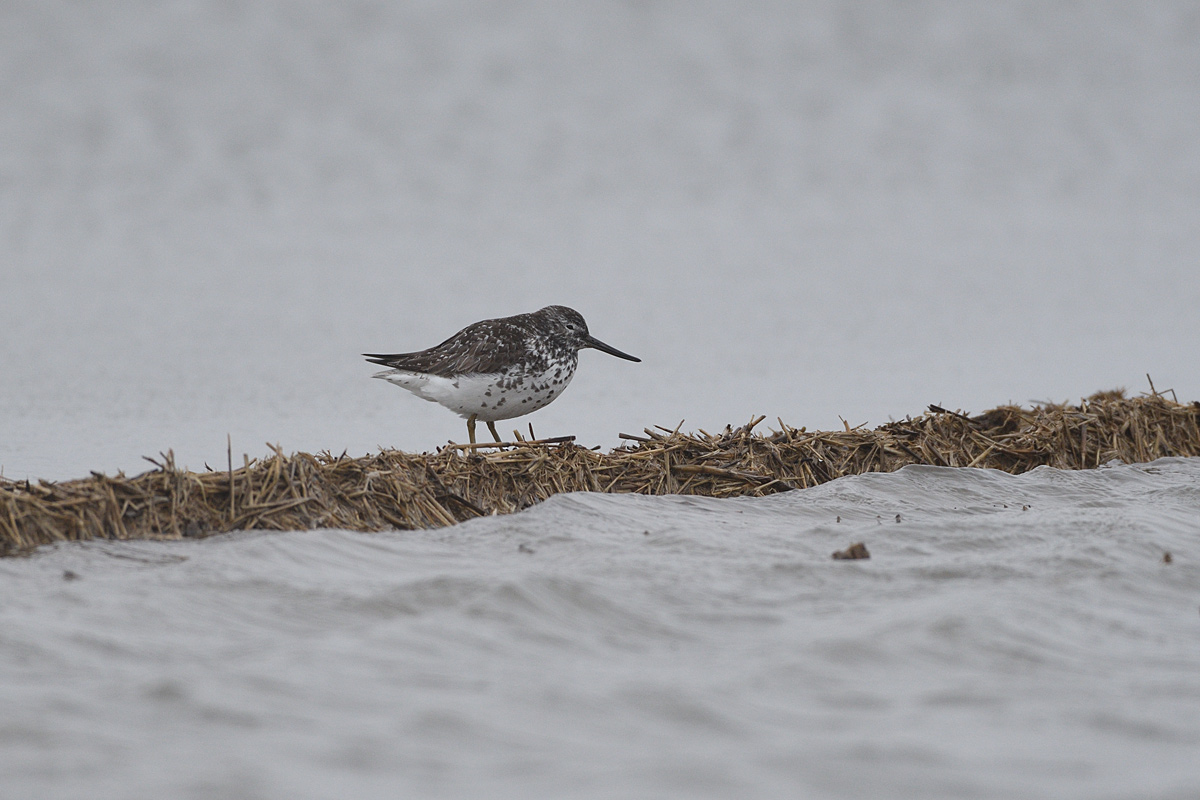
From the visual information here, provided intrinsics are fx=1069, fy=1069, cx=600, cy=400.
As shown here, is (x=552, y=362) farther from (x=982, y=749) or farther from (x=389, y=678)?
(x=982, y=749)

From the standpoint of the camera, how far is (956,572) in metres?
3.81

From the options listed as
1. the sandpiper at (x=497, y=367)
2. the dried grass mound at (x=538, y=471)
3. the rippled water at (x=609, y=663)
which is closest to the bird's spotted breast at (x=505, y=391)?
the sandpiper at (x=497, y=367)

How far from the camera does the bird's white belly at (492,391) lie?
257 inches

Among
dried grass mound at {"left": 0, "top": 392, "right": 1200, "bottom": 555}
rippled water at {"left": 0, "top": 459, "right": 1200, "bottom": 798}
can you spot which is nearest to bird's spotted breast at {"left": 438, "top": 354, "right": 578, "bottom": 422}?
dried grass mound at {"left": 0, "top": 392, "right": 1200, "bottom": 555}

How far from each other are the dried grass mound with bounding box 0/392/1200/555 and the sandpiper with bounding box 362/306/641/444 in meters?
0.95

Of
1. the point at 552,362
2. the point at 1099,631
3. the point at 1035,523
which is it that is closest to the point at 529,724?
the point at 1099,631

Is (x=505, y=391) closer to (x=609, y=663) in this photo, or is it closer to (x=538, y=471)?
(x=538, y=471)

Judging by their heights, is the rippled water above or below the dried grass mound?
below

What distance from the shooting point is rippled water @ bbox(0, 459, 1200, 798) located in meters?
2.29

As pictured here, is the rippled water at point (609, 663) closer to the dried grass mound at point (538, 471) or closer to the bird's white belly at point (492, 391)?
the dried grass mound at point (538, 471)

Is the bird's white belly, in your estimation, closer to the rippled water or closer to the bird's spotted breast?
the bird's spotted breast

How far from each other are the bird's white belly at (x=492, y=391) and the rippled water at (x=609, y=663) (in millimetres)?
2092

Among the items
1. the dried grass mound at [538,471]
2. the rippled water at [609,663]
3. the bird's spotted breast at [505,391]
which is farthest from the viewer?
the bird's spotted breast at [505,391]

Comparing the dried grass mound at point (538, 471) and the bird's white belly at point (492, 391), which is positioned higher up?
the bird's white belly at point (492, 391)
